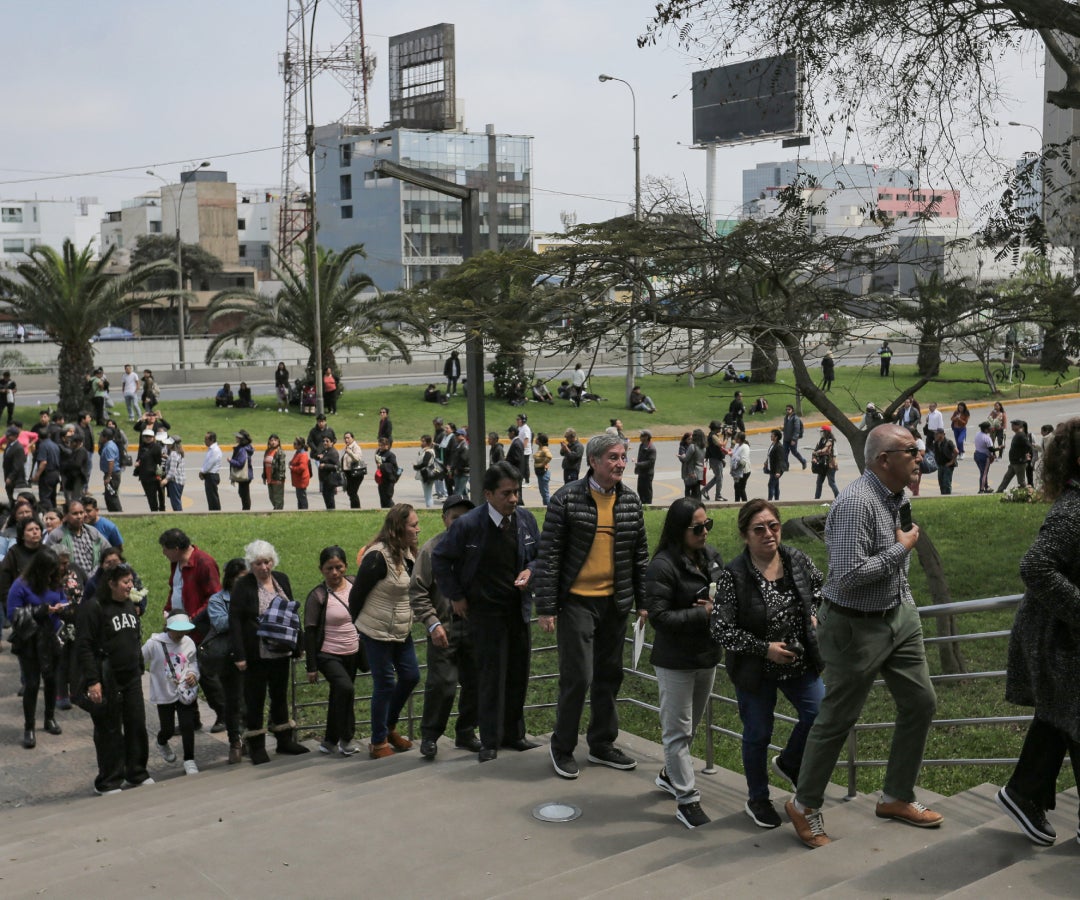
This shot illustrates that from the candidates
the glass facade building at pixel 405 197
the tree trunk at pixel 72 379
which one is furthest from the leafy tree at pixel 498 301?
the glass facade building at pixel 405 197

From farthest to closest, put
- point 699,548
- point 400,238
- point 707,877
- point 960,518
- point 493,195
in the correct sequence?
point 400,238 < point 960,518 < point 493,195 < point 699,548 < point 707,877

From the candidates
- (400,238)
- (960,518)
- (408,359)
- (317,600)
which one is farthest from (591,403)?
(400,238)

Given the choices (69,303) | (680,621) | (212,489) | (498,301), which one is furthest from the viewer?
(69,303)

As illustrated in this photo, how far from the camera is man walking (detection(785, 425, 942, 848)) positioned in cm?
501

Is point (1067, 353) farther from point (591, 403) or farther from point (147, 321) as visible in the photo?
point (147, 321)

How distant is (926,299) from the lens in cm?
1077

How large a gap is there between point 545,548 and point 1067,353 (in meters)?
6.82

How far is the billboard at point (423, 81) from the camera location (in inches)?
3866

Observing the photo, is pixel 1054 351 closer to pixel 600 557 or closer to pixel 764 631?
pixel 600 557

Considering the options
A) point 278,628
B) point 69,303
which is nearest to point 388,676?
point 278,628

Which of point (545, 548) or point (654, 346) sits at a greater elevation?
point (654, 346)

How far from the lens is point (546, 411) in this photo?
36.9 metres

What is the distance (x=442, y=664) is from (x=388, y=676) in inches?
19.9

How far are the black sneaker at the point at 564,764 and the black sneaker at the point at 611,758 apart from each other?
0.43ft
